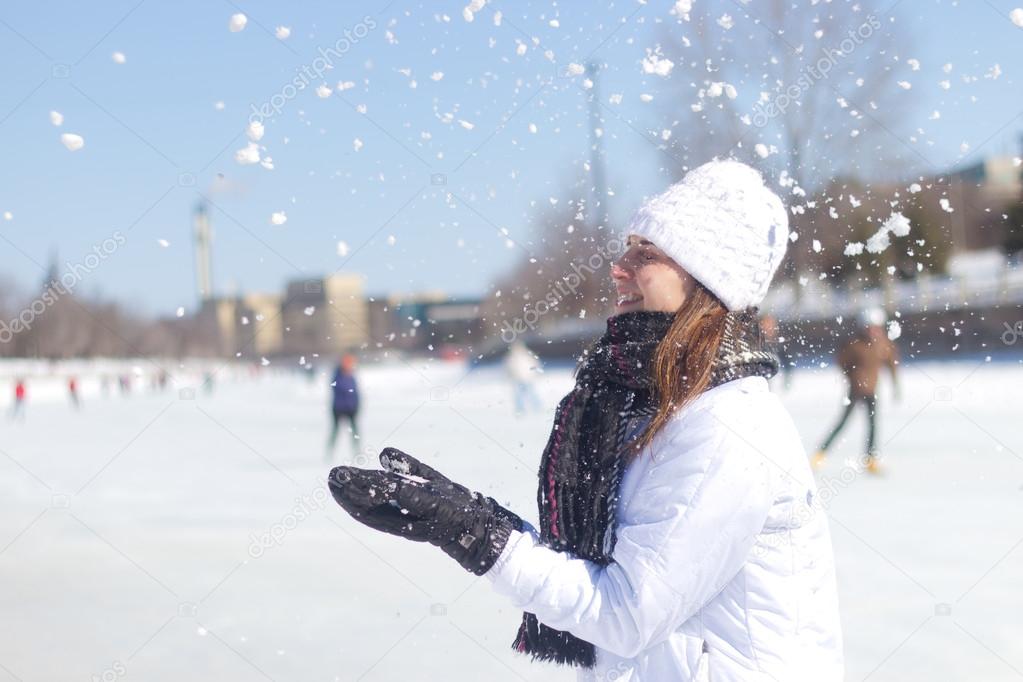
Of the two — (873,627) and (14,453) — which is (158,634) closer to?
(873,627)

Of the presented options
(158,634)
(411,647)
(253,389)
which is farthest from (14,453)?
(253,389)

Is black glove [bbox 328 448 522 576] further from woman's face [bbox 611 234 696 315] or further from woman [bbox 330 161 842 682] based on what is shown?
woman's face [bbox 611 234 696 315]

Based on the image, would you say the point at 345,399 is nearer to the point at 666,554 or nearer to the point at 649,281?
the point at 649,281

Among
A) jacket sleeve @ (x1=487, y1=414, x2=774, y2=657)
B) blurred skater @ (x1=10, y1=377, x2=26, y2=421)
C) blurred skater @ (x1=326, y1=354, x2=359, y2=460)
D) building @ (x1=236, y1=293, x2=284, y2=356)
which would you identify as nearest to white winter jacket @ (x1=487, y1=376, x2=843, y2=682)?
jacket sleeve @ (x1=487, y1=414, x2=774, y2=657)

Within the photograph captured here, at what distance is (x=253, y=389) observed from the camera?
27.3 metres

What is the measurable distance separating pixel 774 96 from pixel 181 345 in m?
42.0

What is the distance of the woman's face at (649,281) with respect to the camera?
1.43m

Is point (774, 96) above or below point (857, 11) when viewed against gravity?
below

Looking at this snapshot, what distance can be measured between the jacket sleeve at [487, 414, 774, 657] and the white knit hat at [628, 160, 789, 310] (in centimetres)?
24

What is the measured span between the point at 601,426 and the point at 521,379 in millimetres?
12130

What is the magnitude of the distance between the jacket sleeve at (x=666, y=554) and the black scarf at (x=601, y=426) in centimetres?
8

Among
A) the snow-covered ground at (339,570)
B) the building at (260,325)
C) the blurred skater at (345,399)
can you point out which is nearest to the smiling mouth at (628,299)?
the snow-covered ground at (339,570)

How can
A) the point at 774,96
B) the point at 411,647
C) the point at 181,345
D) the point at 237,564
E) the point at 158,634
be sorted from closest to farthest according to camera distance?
the point at 774,96 < the point at 411,647 < the point at 158,634 < the point at 237,564 < the point at 181,345

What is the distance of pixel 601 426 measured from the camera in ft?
4.67
